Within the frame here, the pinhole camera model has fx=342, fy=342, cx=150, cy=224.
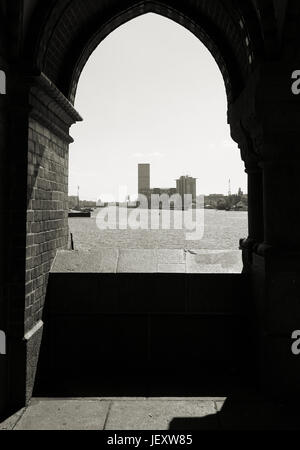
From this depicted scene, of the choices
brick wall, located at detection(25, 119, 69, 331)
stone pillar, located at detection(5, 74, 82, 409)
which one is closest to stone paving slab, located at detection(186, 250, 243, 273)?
brick wall, located at detection(25, 119, 69, 331)

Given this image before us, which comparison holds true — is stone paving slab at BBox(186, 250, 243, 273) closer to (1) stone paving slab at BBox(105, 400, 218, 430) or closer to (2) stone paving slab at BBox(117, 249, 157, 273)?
(2) stone paving slab at BBox(117, 249, 157, 273)

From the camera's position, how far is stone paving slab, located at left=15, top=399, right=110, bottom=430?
2.89 meters

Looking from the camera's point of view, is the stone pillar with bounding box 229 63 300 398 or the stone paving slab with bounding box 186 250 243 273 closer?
the stone pillar with bounding box 229 63 300 398

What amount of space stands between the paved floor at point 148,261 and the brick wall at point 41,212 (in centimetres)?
28

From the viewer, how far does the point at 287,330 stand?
3494mm

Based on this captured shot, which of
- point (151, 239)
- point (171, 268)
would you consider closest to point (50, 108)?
point (171, 268)

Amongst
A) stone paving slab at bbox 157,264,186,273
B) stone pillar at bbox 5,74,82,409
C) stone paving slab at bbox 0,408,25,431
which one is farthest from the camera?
stone paving slab at bbox 157,264,186,273

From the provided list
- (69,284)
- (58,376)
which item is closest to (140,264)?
(69,284)

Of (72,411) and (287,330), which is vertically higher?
(287,330)

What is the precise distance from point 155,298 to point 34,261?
4.90ft

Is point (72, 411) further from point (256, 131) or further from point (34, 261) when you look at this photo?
point (256, 131)

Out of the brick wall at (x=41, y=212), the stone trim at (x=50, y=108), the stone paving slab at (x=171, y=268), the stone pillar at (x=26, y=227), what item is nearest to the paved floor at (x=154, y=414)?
the stone pillar at (x=26, y=227)

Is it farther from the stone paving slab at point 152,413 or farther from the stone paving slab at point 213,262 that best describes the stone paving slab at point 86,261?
the stone paving slab at point 152,413

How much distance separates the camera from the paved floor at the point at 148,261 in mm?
4293
